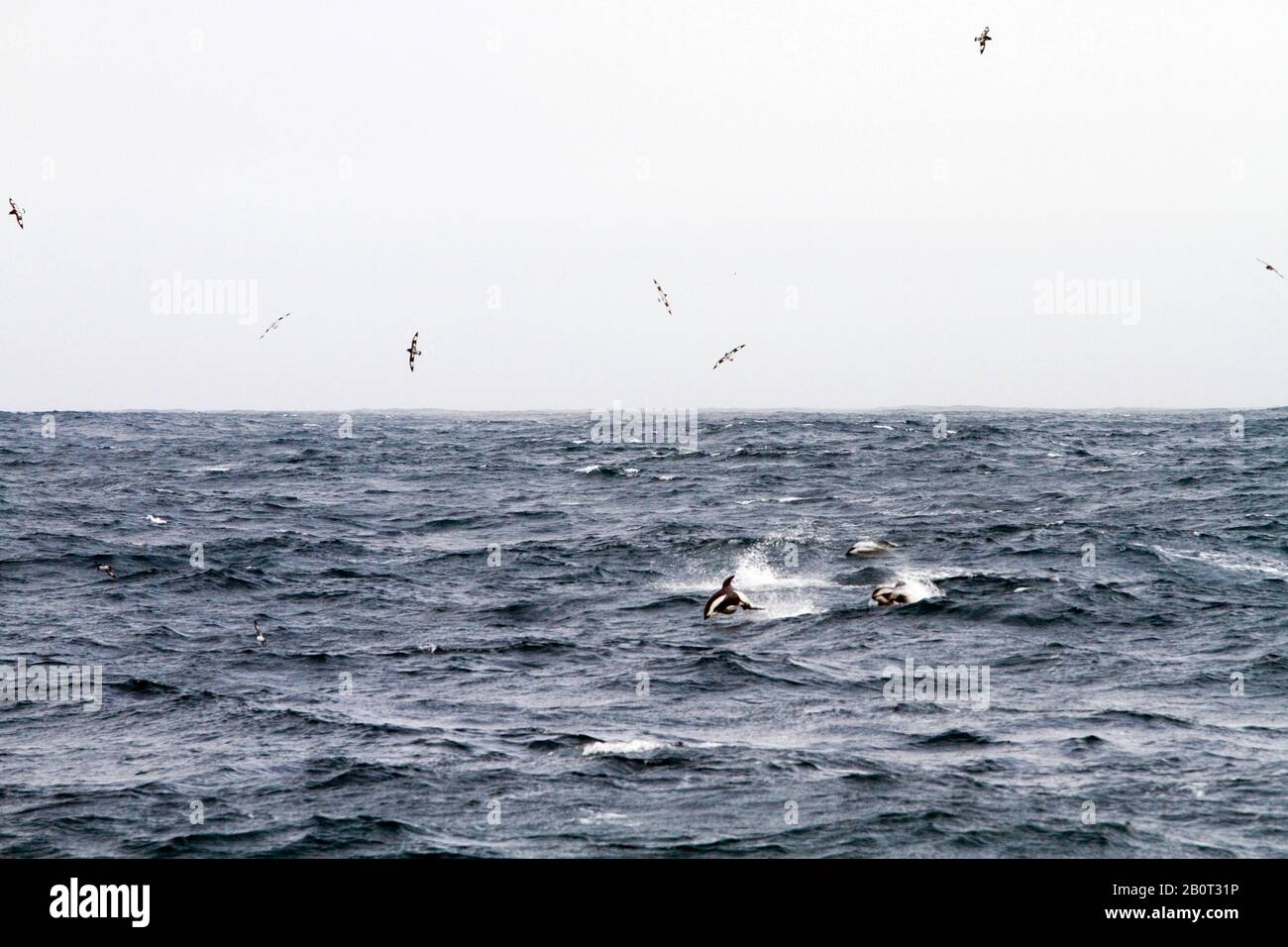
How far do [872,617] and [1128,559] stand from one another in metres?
11.1

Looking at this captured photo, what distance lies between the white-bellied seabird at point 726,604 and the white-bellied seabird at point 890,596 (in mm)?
2780

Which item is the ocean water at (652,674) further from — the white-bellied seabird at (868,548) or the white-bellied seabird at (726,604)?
the white-bellied seabird at (868,548)

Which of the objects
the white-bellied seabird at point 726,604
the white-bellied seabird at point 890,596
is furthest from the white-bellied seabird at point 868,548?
the white-bellied seabird at point 726,604

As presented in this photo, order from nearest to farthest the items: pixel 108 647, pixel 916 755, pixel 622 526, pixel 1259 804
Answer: pixel 1259 804, pixel 916 755, pixel 108 647, pixel 622 526

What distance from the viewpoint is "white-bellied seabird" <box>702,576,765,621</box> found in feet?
105

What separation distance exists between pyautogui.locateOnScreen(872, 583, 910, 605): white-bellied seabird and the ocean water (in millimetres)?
389

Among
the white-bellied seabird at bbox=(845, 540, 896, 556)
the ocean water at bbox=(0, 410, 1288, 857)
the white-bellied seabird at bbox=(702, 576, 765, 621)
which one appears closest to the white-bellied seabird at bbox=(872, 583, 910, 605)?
the ocean water at bbox=(0, 410, 1288, 857)

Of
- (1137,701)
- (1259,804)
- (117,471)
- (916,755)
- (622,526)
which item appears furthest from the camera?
(117,471)

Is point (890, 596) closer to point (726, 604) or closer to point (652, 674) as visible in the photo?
point (726, 604)

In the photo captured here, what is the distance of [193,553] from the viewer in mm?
42312

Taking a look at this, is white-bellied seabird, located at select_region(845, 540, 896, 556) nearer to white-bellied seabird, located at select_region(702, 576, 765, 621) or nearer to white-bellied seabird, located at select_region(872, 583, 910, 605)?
white-bellied seabird, located at select_region(872, 583, 910, 605)
